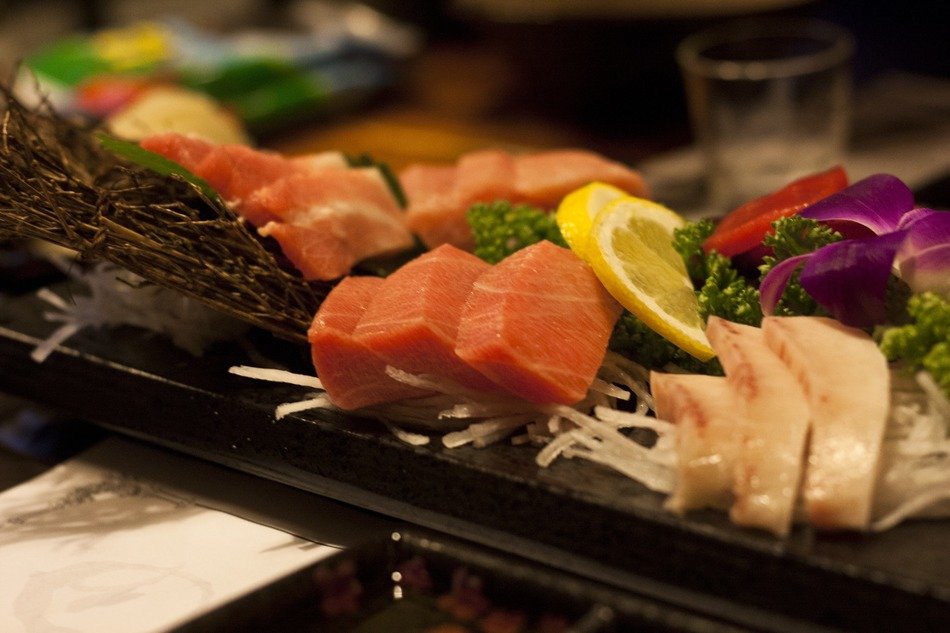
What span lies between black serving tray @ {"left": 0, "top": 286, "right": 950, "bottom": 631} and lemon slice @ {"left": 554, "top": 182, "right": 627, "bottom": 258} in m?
0.48

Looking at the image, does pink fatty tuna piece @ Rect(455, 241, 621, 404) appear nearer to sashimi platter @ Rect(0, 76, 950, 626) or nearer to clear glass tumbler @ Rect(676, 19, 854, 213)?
sashimi platter @ Rect(0, 76, 950, 626)

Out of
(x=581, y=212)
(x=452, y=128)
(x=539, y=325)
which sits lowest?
(x=452, y=128)

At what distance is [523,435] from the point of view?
5.95ft

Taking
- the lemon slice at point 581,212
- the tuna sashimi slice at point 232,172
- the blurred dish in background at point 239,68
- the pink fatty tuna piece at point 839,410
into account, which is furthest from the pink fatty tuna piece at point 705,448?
the blurred dish in background at point 239,68

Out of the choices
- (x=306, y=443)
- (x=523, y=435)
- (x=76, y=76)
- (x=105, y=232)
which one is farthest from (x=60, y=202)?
(x=76, y=76)

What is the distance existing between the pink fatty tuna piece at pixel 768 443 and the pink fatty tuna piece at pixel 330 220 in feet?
3.19

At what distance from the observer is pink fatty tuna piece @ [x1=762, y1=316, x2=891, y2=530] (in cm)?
146

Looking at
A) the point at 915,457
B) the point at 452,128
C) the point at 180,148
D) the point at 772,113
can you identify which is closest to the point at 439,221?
the point at 180,148

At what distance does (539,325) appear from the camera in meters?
1.83

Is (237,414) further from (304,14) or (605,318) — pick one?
(304,14)

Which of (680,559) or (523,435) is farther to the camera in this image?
(523,435)

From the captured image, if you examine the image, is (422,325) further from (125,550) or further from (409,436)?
(125,550)

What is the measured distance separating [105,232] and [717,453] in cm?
120

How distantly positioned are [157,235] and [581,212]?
0.84 metres
